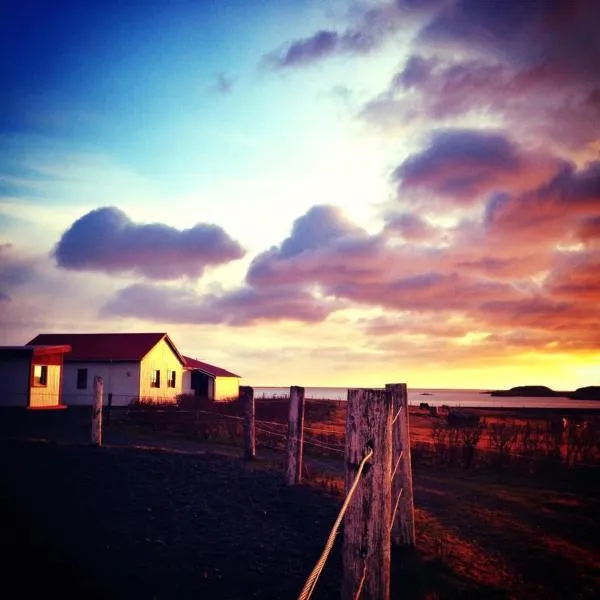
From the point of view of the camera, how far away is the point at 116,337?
121 feet

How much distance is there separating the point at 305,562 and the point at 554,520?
5914 mm

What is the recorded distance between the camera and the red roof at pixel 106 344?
33.4 meters

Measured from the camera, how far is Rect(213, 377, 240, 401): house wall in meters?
43.6

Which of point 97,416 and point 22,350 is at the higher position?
point 22,350

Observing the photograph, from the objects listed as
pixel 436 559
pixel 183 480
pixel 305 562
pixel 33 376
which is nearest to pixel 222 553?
pixel 305 562

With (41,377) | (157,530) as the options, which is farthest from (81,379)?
(157,530)

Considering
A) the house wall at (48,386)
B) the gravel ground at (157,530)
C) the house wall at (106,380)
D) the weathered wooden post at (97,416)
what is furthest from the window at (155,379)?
the gravel ground at (157,530)

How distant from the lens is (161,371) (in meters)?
36.0

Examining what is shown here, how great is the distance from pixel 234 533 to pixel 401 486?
2460mm

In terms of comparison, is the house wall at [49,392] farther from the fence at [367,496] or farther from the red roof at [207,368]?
A: the fence at [367,496]

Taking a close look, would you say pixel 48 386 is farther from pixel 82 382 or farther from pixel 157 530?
pixel 157 530

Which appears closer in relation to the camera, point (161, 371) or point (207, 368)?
point (161, 371)

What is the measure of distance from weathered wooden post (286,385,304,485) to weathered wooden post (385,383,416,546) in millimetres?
3308

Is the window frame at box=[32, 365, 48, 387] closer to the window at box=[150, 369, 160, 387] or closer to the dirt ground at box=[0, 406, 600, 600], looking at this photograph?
the window at box=[150, 369, 160, 387]
